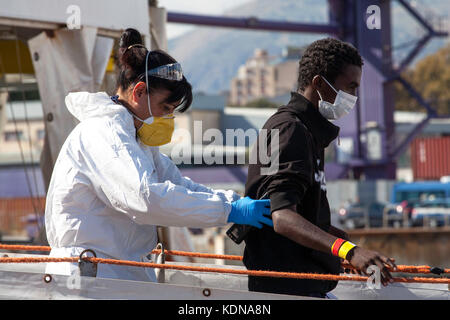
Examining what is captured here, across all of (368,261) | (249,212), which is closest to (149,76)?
(249,212)

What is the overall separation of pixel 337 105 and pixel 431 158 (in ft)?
131

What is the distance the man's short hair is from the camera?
11.1 ft

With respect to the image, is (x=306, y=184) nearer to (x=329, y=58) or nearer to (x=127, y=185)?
(x=329, y=58)

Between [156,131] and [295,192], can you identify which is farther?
[156,131]

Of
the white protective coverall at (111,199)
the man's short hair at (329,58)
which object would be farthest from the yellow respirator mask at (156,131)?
the man's short hair at (329,58)

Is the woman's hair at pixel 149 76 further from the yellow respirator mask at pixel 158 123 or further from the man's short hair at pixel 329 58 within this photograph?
the man's short hair at pixel 329 58

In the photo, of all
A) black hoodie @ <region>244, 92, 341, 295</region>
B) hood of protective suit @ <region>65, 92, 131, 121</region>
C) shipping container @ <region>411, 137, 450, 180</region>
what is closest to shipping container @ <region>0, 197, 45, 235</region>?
shipping container @ <region>411, 137, 450, 180</region>

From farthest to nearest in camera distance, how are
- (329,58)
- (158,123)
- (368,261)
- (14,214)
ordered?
1. (14,214)
2. (158,123)
3. (329,58)
4. (368,261)


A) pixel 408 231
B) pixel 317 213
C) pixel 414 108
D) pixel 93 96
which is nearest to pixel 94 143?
pixel 93 96

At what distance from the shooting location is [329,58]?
338 cm

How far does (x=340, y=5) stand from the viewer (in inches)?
1446

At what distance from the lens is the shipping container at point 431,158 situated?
41500 mm
